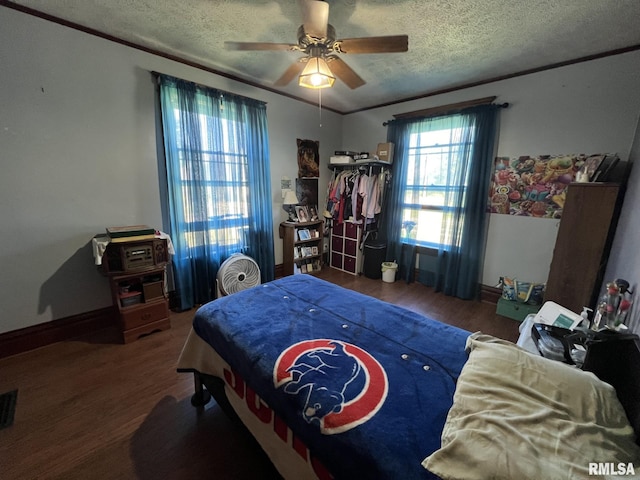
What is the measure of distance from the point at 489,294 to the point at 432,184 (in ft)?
5.19

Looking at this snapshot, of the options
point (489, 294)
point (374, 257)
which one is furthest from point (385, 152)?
point (489, 294)

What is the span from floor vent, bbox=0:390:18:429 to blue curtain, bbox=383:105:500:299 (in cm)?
389

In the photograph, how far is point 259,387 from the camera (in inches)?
43.3

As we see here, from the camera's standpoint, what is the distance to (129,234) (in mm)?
2184

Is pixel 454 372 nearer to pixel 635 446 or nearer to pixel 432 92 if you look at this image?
pixel 635 446

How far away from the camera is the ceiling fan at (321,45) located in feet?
4.72

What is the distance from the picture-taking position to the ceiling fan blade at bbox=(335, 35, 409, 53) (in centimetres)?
153

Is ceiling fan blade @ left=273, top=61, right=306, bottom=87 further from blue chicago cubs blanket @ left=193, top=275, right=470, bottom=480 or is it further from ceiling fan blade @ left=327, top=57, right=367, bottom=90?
blue chicago cubs blanket @ left=193, top=275, right=470, bottom=480

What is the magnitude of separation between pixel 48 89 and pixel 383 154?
3.52 meters

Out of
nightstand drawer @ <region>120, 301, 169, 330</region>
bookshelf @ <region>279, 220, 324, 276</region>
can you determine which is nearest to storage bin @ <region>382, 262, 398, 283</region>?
bookshelf @ <region>279, 220, 324, 276</region>

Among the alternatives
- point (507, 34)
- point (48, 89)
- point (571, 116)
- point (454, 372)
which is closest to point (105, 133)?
point (48, 89)

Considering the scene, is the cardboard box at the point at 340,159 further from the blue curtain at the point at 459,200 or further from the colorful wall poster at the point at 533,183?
the colorful wall poster at the point at 533,183

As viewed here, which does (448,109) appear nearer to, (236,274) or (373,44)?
(373,44)

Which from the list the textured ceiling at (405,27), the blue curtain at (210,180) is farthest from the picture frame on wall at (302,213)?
the textured ceiling at (405,27)
